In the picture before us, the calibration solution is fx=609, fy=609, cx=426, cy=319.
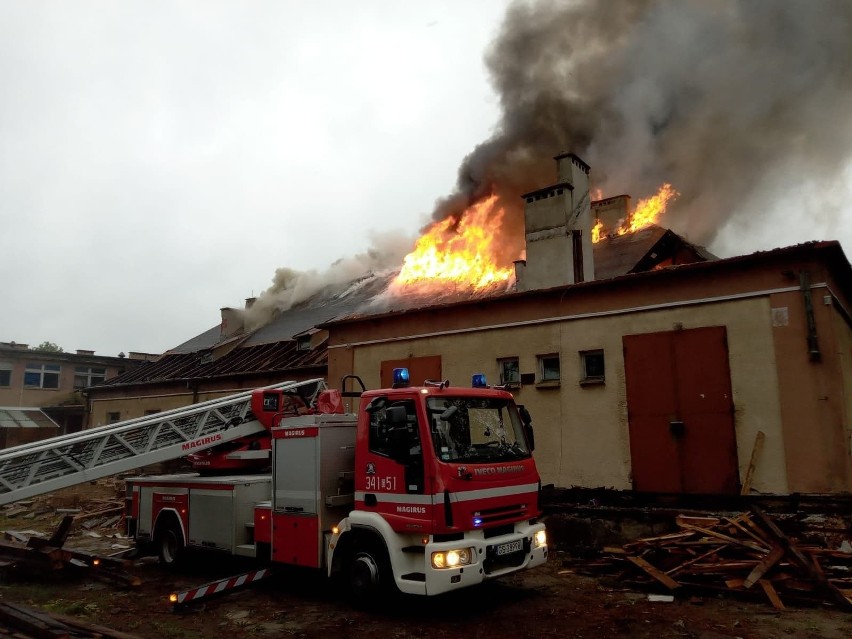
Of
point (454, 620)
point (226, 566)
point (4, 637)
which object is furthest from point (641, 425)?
point (4, 637)

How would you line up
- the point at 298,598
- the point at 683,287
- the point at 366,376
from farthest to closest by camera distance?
the point at 366,376 → the point at 683,287 → the point at 298,598

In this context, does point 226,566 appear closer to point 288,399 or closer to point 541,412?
point 288,399

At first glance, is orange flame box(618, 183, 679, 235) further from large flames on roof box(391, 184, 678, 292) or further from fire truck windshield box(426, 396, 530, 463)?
fire truck windshield box(426, 396, 530, 463)

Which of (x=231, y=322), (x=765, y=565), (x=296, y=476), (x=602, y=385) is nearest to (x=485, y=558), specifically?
(x=296, y=476)

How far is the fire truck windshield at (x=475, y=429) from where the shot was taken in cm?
703

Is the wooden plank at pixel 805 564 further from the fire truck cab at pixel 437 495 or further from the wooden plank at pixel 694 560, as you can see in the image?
the fire truck cab at pixel 437 495

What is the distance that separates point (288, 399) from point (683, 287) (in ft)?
24.7

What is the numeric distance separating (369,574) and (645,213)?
24.3 m

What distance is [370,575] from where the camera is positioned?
7094 mm

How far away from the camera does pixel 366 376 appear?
51.9 feet

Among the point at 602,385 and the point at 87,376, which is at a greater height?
the point at 87,376

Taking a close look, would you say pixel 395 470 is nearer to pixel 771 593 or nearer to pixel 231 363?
pixel 771 593

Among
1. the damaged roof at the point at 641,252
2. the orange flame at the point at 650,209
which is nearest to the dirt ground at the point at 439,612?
the damaged roof at the point at 641,252

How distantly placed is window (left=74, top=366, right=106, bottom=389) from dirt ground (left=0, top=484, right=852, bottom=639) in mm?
32797
